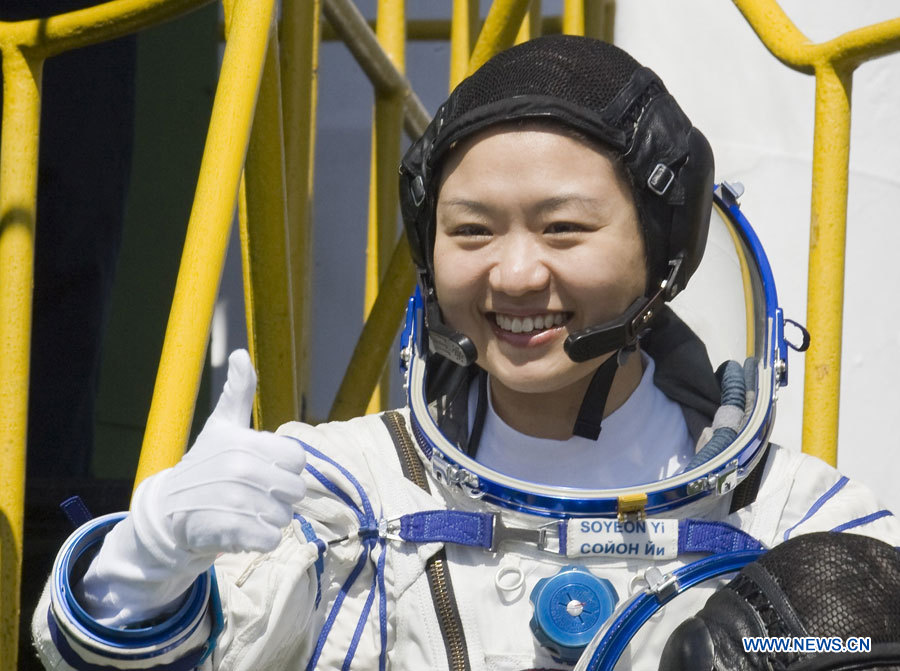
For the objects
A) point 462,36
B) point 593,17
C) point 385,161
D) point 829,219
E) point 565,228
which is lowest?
point 565,228

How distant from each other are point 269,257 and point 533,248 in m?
0.65

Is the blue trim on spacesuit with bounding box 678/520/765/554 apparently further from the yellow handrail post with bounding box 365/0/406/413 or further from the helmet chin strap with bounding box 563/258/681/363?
the yellow handrail post with bounding box 365/0/406/413

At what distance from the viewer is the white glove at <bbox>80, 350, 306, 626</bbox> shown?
1.04m

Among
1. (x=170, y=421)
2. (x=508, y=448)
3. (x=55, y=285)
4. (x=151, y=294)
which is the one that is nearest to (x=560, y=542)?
(x=508, y=448)

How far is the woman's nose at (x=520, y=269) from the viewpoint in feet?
4.17

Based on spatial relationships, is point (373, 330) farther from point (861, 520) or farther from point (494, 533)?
point (861, 520)

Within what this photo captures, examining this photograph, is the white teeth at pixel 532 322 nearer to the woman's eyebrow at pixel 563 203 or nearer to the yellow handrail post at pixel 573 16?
the woman's eyebrow at pixel 563 203

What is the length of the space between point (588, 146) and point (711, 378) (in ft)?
1.15

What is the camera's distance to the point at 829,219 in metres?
1.60

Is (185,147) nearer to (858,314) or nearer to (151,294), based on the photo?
(151,294)

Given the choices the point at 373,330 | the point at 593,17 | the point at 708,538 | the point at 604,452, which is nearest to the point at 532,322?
the point at 604,452

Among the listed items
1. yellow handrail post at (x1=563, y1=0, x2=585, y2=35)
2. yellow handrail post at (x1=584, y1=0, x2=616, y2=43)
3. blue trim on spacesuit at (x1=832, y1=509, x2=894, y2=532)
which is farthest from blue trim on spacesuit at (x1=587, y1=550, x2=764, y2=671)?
yellow handrail post at (x1=584, y1=0, x2=616, y2=43)

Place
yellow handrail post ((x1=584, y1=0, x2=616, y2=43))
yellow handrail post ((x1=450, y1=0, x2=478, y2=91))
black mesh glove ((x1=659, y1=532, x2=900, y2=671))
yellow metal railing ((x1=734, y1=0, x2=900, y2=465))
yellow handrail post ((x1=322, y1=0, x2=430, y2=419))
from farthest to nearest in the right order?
yellow handrail post ((x1=584, y1=0, x2=616, y2=43)) < yellow handrail post ((x1=450, y1=0, x2=478, y2=91)) < yellow handrail post ((x1=322, y1=0, x2=430, y2=419)) < yellow metal railing ((x1=734, y1=0, x2=900, y2=465)) < black mesh glove ((x1=659, y1=532, x2=900, y2=671))

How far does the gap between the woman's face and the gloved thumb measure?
32 cm
